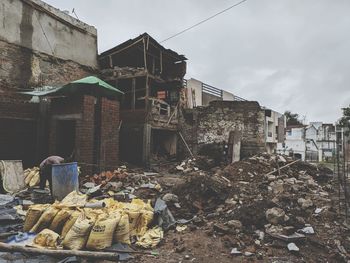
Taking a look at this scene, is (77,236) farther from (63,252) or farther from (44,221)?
(44,221)

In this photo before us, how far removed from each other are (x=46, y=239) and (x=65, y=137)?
629cm

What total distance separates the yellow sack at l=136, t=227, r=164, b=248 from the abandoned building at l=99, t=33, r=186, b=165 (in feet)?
25.7

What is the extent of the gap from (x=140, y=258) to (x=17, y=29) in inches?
397

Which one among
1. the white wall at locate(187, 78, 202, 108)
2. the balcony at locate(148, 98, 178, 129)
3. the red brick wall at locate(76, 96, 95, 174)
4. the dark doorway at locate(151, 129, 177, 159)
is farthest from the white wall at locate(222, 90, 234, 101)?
the red brick wall at locate(76, 96, 95, 174)

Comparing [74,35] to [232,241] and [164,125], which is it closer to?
[164,125]

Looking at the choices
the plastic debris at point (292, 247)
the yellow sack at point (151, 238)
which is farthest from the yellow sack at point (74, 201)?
the plastic debris at point (292, 247)

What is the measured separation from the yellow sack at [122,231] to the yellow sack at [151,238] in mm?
229

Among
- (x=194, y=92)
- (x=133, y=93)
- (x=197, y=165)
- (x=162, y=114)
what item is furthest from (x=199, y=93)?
(x=197, y=165)

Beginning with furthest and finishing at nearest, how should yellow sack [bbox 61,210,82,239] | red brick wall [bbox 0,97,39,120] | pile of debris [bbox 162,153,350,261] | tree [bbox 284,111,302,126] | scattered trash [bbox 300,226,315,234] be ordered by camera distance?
tree [bbox 284,111,302,126] < red brick wall [bbox 0,97,39,120] < scattered trash [bbox 300,226,315,234] < yellow sack [bbox 61,210,82,239] < pile of debris [bbox 162,153,350,261]

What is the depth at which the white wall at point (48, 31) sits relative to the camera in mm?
10859

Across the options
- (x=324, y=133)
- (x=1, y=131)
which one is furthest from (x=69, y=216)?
(x=324, y=133)

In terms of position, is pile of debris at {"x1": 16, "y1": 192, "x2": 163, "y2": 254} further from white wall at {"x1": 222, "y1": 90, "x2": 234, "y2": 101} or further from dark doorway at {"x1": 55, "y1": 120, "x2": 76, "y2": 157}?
white wall at {"x1": 222, "y1": 90, "x2": 234, "y2": 101}

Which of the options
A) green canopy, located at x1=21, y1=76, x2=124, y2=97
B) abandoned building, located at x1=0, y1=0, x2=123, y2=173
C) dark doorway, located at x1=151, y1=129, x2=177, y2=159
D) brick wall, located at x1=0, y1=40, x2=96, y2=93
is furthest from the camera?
dark doorway, located at x1=151, y1=129, x2=177, y2=159

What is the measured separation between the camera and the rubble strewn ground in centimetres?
482
